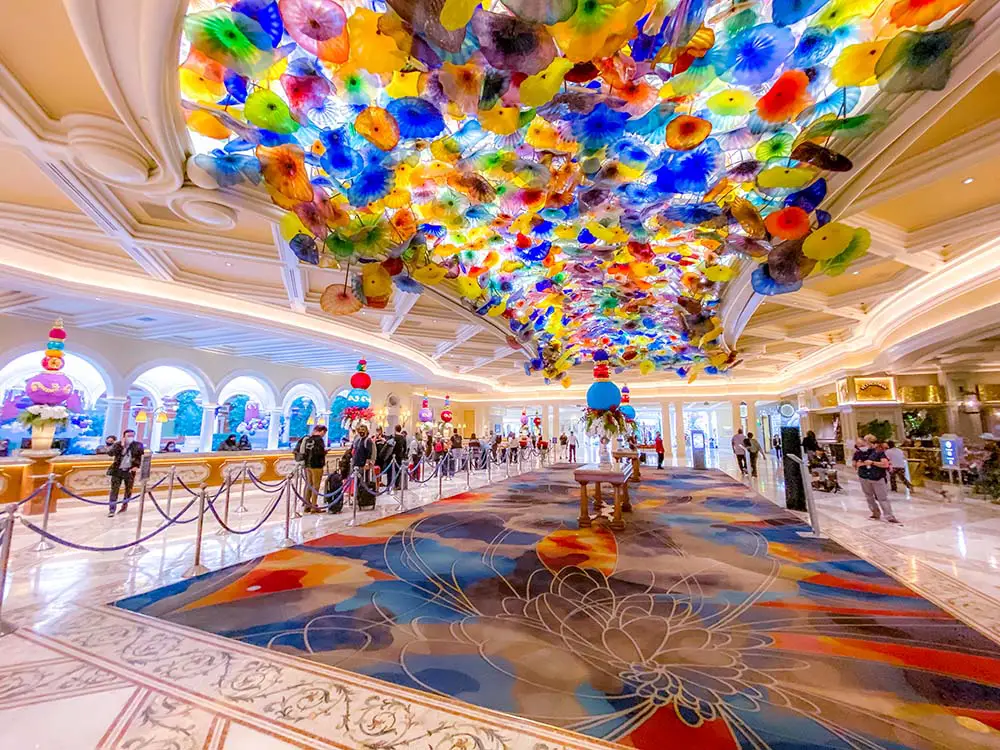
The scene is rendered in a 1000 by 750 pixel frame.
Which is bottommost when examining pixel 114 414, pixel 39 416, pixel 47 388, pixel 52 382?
pixel 39 416

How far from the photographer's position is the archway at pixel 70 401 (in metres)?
9.65

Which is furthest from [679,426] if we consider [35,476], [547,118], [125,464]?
[35,476]

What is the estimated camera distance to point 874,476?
655 centimetres

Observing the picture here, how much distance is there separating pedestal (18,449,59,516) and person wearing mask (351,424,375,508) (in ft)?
15.8

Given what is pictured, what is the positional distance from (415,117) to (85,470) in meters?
8.93

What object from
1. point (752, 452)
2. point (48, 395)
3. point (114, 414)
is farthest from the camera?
point (752, 452)

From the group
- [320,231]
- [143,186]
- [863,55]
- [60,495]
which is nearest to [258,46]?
[320,231]

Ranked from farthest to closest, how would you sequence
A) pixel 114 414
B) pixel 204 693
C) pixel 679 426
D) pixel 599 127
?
1. pixel 679 426
2. pixel 114 414
3. pixel 599 127
4. pixel 204 693

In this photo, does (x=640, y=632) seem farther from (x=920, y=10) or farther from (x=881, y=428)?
(x=881, y=428)

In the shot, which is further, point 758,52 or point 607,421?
point 607,421

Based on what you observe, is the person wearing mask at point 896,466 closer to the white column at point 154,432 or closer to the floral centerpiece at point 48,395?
the floral centerpiece at point 48,395

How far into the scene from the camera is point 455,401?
24.2 m

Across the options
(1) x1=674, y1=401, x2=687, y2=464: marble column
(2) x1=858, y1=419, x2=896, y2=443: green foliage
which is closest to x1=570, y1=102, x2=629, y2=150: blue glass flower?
(2) x1=858, y1=419, x2=896, y2=443: green foliage

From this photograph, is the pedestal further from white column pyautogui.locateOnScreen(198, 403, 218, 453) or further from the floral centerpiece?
white column pyautogui.locateOnScreen(198, 403, 218, 453)
